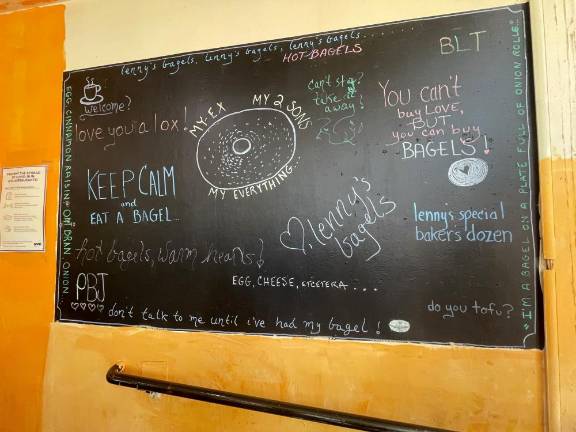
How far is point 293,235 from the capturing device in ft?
5.36

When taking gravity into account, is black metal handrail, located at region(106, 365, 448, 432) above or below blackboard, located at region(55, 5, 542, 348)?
below

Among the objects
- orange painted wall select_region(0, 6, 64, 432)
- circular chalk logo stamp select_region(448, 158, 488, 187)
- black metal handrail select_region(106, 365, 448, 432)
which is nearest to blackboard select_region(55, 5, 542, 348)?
circular chalk logo stamp select_region(448, 158, 488, 187)

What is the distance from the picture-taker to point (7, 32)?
2131 millimetres

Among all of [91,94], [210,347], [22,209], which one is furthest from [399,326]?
[22,209]

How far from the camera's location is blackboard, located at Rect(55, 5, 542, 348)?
145 centimetres

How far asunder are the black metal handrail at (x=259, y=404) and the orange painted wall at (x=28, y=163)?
2.01ft

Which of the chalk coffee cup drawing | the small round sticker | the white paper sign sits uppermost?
the chalk coffee cup drawing

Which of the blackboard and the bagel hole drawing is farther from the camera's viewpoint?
the bagel hole drawing

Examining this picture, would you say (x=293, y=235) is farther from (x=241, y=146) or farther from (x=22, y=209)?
(x=22, y=209)

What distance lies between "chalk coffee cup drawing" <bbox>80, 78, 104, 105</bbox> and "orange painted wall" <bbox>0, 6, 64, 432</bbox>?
0.19 metres

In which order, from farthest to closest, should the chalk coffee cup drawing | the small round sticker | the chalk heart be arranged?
1. the chalk coffee cup drawing
2. the chalk heart
3. the small round sticker

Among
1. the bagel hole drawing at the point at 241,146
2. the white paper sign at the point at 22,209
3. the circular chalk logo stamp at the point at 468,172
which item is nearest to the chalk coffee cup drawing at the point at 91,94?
the white paper sign at the point at 22,209

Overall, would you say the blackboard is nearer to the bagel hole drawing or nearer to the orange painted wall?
the bagel hole drawing

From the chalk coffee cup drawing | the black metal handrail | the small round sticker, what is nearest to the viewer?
the black metal handrail
